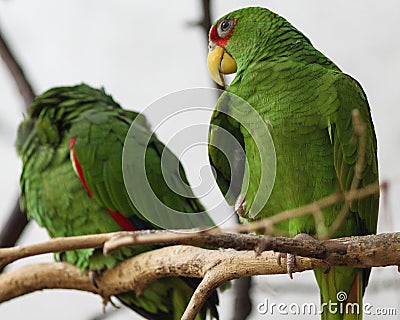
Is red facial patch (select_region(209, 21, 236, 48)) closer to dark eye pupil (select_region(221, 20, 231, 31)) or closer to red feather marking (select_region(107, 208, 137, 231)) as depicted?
dark eye pupil (select_region(221, 20, 231, 31))

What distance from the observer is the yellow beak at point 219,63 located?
139 centimetres

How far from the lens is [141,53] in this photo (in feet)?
8.12

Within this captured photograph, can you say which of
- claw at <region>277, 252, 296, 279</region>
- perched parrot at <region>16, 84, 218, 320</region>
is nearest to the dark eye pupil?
perched parrot at <region>16, 84, 218, 320</region>

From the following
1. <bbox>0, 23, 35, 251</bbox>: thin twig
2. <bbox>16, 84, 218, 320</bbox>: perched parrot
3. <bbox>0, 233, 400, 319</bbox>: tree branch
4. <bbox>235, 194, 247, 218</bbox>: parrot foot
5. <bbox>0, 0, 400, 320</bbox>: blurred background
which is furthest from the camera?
<bbox>0, 0, 400, 320</bbox>: blurred background

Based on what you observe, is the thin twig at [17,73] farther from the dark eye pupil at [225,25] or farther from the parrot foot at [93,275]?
the dark eye pupil at [225,25]

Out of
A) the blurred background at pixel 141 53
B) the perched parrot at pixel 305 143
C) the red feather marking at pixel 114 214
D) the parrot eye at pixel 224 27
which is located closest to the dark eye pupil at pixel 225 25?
the parrot eye at pixel 224 27

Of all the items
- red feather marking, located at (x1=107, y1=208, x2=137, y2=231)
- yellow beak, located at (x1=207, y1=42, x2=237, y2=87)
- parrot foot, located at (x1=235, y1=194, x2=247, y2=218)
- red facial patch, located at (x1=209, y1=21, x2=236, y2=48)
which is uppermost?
red facial patch, located at (x1=209, y1=21, x2=236, y2=48)

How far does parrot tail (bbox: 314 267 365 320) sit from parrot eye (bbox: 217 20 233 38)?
494 mm

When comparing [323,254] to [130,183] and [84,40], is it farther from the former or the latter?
[84,40]

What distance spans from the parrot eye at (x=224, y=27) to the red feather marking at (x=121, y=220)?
45 cm

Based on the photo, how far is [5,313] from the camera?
2.65 metres

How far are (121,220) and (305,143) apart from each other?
51 cm

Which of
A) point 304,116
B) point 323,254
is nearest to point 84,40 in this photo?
point 304,116

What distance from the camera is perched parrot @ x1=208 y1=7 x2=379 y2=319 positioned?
1191mm
